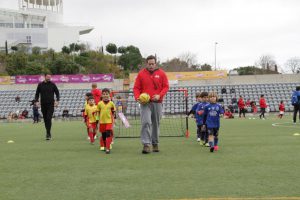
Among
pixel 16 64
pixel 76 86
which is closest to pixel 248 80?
pixel 76 86

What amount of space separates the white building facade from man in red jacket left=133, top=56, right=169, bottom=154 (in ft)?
317

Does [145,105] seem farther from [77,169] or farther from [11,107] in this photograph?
[11,107]

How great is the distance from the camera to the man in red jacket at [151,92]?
413 inches

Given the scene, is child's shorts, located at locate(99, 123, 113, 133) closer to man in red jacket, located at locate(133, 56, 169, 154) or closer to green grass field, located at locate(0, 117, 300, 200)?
green grass field, located at locate(0, 117, 300, 200)

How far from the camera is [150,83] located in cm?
1065

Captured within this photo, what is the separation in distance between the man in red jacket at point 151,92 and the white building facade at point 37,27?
9668 cm

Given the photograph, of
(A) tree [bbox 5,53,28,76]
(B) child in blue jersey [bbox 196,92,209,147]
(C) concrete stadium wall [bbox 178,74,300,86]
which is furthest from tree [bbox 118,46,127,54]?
(B) child in blue jersey [bbox 196,92,209,147]

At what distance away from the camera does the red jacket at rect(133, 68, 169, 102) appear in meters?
10.6

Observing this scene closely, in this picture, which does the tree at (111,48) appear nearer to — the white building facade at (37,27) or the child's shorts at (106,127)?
the white building facade at (37,27)

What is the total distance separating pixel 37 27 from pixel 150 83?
104712 mm

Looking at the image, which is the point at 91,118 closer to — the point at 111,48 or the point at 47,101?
the point at 47,101

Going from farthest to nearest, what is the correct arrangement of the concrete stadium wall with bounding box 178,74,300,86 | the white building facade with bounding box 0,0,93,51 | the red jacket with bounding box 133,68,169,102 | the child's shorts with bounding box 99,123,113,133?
1. the white building facade with bounding box 0,0,93,51
2. the concrete stadium wall with bounding box 178,74,300,86
3. the child's shorts with bounding box 99,123,113,133
4. the red jacket with bounding box 133,68,169,102

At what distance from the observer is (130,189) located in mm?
5930

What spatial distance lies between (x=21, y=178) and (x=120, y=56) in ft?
275
